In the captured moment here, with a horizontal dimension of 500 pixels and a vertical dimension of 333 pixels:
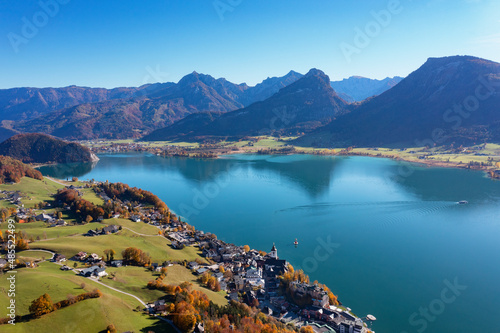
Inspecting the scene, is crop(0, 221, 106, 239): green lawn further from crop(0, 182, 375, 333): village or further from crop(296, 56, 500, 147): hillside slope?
crop(296, 56, 500, 147): hillside slope

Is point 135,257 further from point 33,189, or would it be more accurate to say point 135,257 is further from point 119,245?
point 33,189

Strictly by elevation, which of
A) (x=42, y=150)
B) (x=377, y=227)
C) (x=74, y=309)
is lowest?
(x=377, y=227)

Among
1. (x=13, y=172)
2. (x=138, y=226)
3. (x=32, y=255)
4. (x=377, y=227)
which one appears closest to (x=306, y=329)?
(x=32, y=255)

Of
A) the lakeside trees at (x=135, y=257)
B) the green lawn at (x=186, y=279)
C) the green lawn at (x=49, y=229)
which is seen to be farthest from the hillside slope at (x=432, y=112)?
the green lawn at (x=49, y=229)

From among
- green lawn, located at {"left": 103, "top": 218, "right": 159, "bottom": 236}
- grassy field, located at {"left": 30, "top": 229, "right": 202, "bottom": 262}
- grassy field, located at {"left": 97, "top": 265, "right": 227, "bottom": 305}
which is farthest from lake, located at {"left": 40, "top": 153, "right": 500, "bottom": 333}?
grassy field, located at {"left": 97, "top": 265, "right": 227, "bottom": 305}

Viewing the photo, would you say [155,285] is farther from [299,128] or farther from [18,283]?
[299,128]
